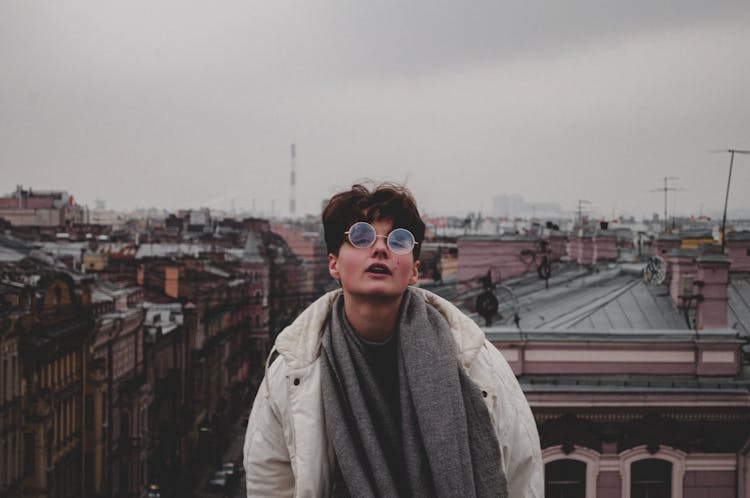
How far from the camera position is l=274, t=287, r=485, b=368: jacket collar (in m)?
3.00

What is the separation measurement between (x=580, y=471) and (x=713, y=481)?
5.13 ft

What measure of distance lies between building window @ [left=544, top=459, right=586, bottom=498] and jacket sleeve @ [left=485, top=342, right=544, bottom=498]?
8202 millimetres

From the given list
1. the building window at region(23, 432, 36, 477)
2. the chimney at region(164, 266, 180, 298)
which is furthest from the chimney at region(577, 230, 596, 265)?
the chimney at region(164, 266, 180, 298)

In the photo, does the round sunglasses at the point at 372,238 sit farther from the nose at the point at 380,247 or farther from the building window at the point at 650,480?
the building window at the point at 650,480

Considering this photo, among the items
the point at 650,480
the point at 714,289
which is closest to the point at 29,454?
the point at 650,480

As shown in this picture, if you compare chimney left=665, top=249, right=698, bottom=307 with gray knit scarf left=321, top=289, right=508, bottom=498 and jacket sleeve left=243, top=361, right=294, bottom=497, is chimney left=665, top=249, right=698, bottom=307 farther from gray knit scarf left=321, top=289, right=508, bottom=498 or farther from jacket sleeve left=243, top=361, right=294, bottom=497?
jacket sleeve left=243, top=361, right=294, bottom=497

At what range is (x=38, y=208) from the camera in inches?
2312

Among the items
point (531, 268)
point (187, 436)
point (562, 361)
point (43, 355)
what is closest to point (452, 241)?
point (187, 436)

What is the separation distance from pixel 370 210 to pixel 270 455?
0.86m

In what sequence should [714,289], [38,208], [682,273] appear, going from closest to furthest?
[714,289] < [682,273] < [38,208]

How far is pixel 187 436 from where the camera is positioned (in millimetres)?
36375

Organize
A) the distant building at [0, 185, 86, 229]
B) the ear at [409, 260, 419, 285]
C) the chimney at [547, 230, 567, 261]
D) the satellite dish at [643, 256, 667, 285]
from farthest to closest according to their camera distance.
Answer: the distant building at [0, 185, 86, 229] → the chimney at [547, 230, 567, 261] → the satellite dish at [643, 256, 667, 285] → the ear at [409, 260, 419, 285]

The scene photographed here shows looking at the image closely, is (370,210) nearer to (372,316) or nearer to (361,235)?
(361,235)

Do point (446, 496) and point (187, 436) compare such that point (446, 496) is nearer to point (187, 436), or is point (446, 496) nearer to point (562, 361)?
point (562, 361)
